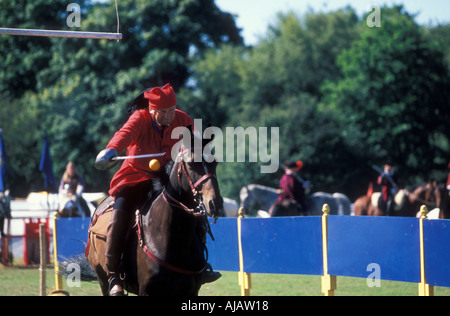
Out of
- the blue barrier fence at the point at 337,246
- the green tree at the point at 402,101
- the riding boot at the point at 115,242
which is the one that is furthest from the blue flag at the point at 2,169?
the green tree at the point at 402,101

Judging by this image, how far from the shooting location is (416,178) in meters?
41.5

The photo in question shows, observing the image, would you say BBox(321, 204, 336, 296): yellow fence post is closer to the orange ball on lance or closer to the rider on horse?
the rider on horse

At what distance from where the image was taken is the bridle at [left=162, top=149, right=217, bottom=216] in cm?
635

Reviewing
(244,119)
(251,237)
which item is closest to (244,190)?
(251,237)

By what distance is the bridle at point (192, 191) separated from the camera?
20.8 ft

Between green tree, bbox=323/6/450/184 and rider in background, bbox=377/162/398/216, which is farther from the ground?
green tree, bbox=323/6/450/184

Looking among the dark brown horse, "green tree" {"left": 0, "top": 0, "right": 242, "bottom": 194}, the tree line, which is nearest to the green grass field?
the dark brown horse

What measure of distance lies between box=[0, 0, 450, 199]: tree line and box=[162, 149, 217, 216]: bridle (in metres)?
27.9

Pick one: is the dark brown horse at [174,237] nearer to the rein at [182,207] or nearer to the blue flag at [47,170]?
the rein at [182,207]

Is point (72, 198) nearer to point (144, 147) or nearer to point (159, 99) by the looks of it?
point (144, 147)

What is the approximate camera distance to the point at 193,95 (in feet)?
129

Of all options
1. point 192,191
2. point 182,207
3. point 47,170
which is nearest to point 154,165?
point 182,207

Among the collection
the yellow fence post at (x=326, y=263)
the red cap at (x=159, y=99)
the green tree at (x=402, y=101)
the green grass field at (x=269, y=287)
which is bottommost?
the green grass field at (x=269, y=287)

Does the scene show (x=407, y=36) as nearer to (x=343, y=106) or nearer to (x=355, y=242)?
(x=343, y=106)
